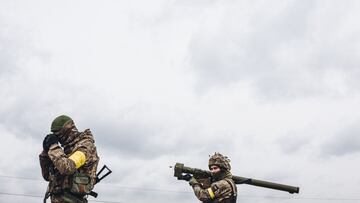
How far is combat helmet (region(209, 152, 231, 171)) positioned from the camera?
10008 millimetres

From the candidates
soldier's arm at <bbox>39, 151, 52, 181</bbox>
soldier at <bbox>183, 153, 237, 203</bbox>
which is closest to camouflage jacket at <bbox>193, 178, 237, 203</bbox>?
soldier at <bbox>183, 153, 237, 203</bbox>

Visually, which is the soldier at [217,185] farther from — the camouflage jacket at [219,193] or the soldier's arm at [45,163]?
the soldier's arm at [45,163]

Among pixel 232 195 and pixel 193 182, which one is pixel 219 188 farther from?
pixel 193 182

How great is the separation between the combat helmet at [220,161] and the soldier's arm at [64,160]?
132 inches

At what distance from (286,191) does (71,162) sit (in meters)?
6.50

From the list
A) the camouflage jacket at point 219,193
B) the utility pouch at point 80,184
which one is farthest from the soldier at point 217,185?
the utility pouch at point 80,184

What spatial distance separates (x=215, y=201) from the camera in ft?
30.9

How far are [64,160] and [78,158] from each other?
312mm

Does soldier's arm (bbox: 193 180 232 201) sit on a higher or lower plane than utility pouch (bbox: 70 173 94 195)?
higher

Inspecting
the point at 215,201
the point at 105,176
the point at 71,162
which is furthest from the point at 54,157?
the point at 215,201

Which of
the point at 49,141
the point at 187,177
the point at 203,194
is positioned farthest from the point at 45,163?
the point at 187,177

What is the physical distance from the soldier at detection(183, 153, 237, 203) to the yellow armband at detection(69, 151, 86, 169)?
294cm

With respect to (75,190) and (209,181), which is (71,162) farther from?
(209,181)

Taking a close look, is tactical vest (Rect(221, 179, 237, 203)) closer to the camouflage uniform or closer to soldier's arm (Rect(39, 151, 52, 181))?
the camouflage uniform
